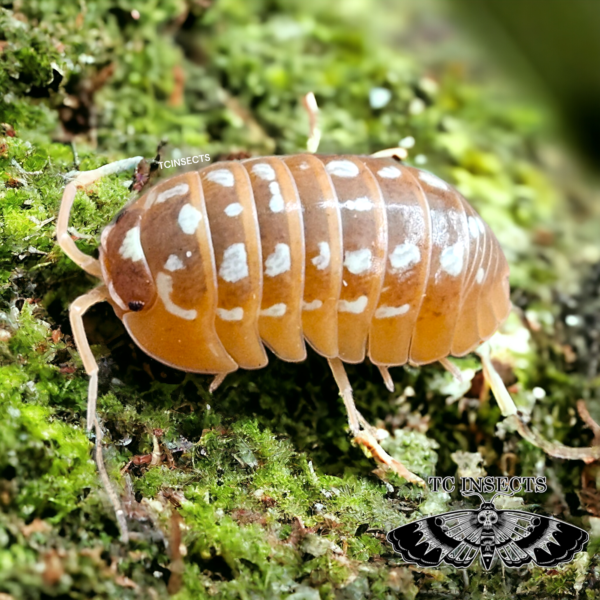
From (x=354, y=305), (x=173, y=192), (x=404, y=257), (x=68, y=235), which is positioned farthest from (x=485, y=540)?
(x=68, y=235)

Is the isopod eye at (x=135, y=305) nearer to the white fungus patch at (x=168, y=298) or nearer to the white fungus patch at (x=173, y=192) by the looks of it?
the white fungus patch at (x=168, y=298)

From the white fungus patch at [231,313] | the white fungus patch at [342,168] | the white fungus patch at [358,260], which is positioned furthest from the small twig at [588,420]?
the white fungus patch at [231,313]

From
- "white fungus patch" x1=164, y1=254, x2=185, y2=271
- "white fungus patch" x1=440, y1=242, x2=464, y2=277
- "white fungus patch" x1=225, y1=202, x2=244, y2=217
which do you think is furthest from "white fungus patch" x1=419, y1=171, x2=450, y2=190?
"white fungus patch" x1=164, y1=254, x2=185, y2=271

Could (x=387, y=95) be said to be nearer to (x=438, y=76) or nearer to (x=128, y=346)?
(x=438, y=76)

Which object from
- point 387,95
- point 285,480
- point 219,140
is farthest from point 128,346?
point 387,95

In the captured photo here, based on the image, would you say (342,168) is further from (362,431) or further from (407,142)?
(407,142)
